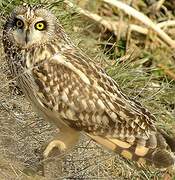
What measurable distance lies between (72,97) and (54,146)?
0.28 m

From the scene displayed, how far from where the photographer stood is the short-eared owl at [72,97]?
443 cm

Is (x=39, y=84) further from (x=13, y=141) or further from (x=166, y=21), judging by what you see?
(x=166, y=21)

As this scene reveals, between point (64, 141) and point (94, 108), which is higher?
point (94, 108)

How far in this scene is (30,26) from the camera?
4473 mm

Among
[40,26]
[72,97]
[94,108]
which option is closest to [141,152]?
[94,108]

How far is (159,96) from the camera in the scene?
19.7 ft

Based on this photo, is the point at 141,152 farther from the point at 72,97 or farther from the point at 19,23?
the point at 19,23

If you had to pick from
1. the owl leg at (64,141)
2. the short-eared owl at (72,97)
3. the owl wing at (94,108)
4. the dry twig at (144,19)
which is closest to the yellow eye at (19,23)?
the short-eared owl at (72,97)

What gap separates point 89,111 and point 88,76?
0.19m

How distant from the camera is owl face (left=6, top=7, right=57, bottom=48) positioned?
449 centimetres

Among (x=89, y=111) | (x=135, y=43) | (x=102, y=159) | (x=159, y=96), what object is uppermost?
(x=89, y=111)

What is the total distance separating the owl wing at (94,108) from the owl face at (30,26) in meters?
0.14

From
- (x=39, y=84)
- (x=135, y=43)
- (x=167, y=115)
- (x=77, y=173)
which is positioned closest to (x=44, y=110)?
(x=39, y=84)

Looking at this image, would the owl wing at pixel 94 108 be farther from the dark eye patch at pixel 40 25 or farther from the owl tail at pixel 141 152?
the dark eye patch at pixel 40 25
